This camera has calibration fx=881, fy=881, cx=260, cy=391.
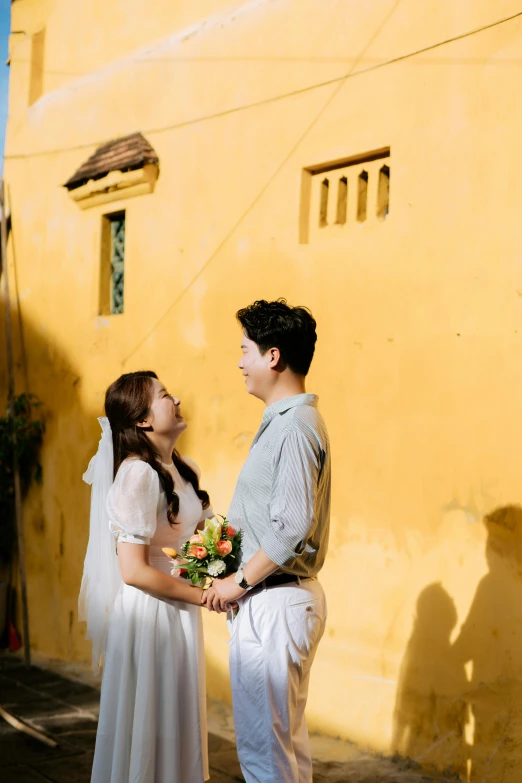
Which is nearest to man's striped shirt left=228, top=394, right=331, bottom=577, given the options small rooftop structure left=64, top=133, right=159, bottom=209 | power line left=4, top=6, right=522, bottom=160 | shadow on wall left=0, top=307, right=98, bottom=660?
power line left=4, top=6, right=522, bottom=160

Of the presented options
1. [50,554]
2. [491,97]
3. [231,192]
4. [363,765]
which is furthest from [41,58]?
[363,765]

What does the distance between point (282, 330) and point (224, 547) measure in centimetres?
71

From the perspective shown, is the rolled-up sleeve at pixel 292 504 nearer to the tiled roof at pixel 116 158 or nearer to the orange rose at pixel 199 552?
the orange rose at pixel 199 552

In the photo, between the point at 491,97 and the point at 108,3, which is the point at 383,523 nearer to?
the point at 491,97

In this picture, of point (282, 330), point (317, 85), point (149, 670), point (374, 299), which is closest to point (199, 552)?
point (149, 670)

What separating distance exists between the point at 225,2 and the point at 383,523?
358cm

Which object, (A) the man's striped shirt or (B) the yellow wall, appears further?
(B) the yellow wall

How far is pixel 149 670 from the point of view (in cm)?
319

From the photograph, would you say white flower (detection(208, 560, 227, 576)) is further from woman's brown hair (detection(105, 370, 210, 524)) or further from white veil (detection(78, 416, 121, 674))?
white veil (detection(78, 416, 121, 674))

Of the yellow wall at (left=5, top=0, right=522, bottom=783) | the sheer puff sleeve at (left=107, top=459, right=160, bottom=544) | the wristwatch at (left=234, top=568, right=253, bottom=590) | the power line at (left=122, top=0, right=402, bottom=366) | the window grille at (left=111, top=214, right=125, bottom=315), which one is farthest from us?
the window grille at (left=111, top=214, right=125, bottom=315)

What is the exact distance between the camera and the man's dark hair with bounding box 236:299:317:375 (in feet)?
9.18

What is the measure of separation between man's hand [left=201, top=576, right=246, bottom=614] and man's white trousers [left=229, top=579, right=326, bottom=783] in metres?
0.05

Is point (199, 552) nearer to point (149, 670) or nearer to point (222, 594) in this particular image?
point (222, 594)

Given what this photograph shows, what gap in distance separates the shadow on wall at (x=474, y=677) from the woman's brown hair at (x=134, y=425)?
1.65m
